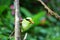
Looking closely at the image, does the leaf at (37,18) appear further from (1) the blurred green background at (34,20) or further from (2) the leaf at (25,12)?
(2) the leaf at (25,12)

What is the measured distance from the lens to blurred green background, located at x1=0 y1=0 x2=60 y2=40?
1307 millimetres

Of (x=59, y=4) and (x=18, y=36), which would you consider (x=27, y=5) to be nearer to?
(x=59, y=4)

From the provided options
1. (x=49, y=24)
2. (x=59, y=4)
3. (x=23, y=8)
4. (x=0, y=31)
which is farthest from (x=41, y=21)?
(x=0, y=31)

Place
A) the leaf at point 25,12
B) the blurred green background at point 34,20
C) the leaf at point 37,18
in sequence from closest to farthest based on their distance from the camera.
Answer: the blurred green background at point 34,20 < the leaf at point 37,18 < the leaf at point 25,12

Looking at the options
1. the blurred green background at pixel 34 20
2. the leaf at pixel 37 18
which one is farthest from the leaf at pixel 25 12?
the leaf at pixel 37 18

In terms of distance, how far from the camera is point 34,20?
68.7 inches

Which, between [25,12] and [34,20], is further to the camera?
[25,12]

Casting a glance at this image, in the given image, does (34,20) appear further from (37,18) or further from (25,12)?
(25,12)

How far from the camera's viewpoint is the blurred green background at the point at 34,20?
51.5 inches

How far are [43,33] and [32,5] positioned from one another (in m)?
0.65

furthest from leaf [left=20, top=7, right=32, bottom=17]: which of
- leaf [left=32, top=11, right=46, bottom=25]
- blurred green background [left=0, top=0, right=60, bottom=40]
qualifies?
leaf [left=32, top=11, right=46, bottom=25]

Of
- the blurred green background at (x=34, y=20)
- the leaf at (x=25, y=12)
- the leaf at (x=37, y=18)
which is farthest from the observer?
the leaf at (x=25, y=12)

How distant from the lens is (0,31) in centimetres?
120

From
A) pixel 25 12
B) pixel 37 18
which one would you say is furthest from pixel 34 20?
pixel 25 12
